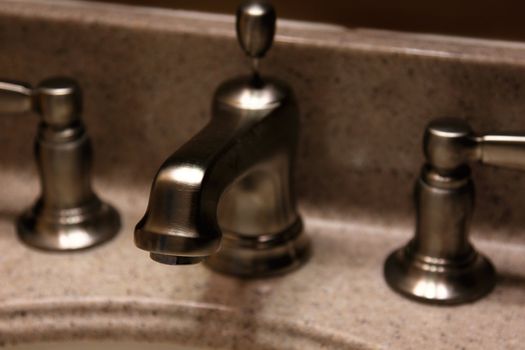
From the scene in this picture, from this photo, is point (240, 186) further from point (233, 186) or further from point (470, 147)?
point (470, 147)

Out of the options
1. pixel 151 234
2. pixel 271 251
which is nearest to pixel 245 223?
pixel 271 251

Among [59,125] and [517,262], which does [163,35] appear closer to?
[59,125]

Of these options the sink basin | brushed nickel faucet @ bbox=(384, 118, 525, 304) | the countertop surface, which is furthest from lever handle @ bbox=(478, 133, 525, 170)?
the sink basin

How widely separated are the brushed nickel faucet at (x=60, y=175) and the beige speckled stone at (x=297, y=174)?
0.05ft

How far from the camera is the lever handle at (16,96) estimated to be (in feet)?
2.02

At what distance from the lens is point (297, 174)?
2.21 feet

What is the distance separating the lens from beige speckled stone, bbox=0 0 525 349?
0.59m

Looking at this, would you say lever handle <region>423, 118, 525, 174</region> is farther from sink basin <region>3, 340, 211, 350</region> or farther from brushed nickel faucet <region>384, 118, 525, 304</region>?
sink basin <region>3, 340, 211, 350</region>

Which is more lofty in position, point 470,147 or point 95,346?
point 470,147

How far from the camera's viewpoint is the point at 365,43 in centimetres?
62

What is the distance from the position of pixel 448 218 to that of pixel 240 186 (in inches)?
5.5

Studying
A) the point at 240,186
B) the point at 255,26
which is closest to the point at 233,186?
the point at 240,186

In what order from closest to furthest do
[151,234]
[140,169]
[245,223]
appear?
[151,234] → [245,223] → [140,169]

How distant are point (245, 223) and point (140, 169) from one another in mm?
138
